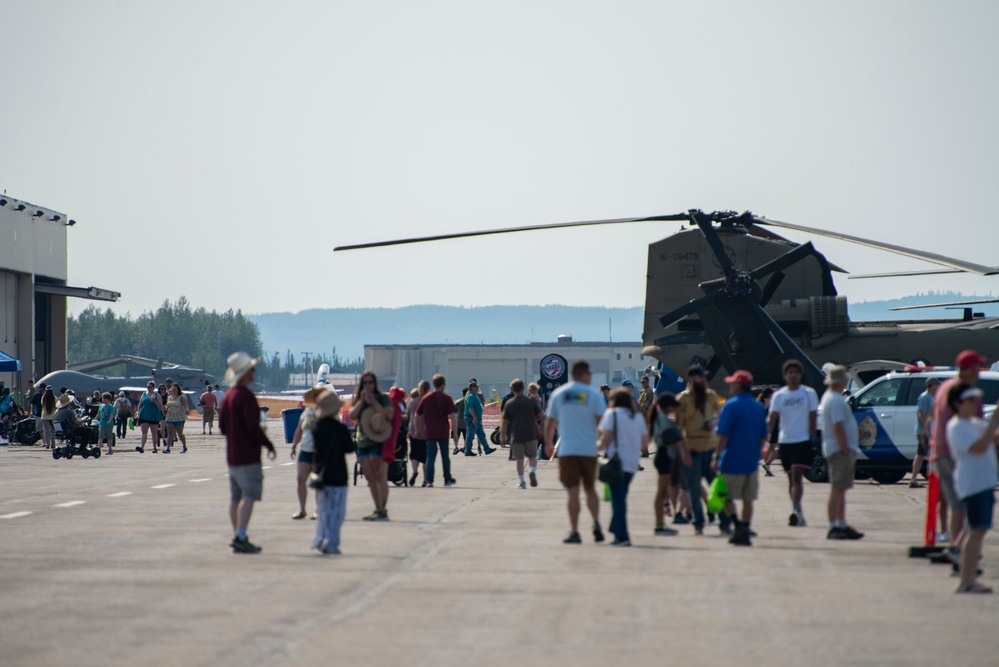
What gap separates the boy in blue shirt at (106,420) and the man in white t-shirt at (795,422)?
2377cm

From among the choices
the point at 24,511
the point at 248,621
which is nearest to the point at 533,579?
the point at 248,621

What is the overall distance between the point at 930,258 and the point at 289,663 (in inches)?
590

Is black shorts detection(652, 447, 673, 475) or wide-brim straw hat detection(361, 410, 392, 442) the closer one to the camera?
black shorts detection(652, 447, 673, 475)

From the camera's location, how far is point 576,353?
434 feet

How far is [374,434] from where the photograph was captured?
605 inches

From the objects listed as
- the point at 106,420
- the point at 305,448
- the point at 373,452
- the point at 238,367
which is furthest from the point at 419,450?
the point at 106,420

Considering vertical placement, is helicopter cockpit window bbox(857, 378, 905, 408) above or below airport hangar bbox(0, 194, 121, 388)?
below

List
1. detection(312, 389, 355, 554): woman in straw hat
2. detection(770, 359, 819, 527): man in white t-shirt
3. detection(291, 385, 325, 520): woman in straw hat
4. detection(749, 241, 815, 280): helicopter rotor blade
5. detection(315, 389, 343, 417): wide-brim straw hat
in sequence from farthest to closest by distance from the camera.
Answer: detection(749, 241, 815, 280): helicopter rotor blade < detection(291, 385, 325, 520): woman in straw hat < detection(770, 359, 819, 527): man in white t-shirt < detection(315, 389, 343, 417): wide-brim straw hat < detection(312, 389, 355, 554): woman in straw hat

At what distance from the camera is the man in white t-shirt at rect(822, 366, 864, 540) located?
43.1 feet

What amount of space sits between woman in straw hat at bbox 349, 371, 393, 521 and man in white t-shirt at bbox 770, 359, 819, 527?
4.58m

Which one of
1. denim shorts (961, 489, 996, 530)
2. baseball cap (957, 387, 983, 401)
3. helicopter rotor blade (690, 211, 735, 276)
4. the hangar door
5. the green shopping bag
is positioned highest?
helicopter rotor blade (690, 211, 735, 276)

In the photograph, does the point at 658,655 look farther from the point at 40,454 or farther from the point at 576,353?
the point at 576,353

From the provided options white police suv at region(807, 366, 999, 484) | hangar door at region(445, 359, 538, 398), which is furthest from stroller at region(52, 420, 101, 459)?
hangar door at region(445, 359, 538, 398)

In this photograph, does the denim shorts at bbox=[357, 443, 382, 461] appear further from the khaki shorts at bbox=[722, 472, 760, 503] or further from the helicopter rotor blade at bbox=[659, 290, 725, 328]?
the helicopter rotor blade at bbox=[659, 290, 725, 328]
